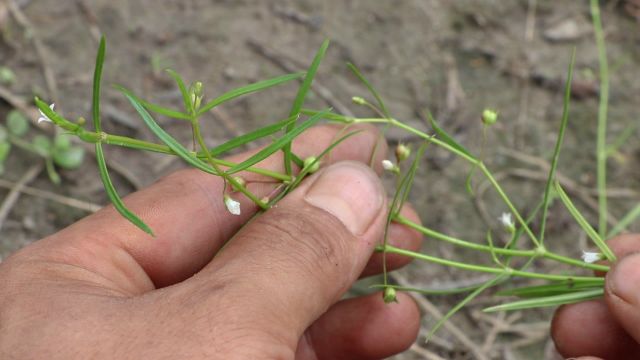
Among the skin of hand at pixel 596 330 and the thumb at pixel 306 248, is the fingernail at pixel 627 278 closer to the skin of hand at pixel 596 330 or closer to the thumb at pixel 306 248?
the skin of hand at pixel 596 330

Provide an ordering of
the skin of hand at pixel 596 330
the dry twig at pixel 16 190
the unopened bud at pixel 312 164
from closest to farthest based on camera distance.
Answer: the unopened bud at pixel 312 164 → the skin of hand at pixel 596 330 → the dry twig at pixel 16 190

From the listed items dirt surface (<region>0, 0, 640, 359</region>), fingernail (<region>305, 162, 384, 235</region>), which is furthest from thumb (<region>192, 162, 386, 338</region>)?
dirt surface (<region>0, 0, 640, 359</region>)

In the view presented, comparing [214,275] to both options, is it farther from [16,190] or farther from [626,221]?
[626,221]

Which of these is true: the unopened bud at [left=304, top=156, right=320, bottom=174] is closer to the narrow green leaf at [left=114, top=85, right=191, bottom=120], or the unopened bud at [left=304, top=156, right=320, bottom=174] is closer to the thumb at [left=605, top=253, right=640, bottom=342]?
the narrow green leaf at [left=114, top=85, right=191, bottom=120]

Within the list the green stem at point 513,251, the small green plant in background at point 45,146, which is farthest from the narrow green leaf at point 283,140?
the small green plant in background at point 45,146

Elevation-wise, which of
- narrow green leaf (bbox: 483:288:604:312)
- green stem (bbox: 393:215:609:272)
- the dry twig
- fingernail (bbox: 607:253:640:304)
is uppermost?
fingernail (bbox: 607:253:640:304)

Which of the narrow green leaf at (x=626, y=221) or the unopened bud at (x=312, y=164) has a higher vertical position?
the unopened bud at (x=312, y=164)
